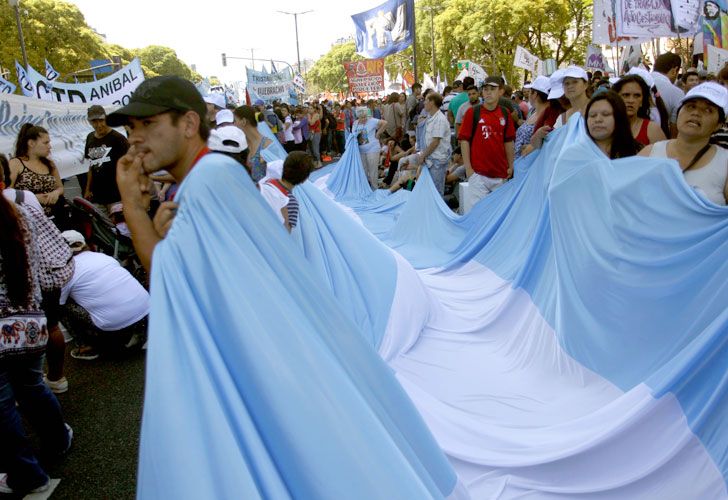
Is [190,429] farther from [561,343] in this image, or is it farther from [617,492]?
[561,343]

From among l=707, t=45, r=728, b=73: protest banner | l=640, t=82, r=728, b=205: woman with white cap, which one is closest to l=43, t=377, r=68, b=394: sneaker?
l=640, t=82, r=728, b=205: woman with white cap

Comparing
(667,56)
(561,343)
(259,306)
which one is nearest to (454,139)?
(667,56)

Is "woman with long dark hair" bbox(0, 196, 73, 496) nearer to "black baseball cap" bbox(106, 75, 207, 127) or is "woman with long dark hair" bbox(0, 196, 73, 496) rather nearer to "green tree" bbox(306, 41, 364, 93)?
"black baseball cap" bbox(106, 75, 207, 127)

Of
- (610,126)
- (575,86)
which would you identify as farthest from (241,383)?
(575,86)

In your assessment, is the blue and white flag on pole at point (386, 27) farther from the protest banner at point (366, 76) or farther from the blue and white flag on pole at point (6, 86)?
the blue and white flag on pole at point (6, 86)

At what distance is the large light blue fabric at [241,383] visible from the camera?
4.52 feet

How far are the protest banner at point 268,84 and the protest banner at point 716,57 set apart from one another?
1301 cm

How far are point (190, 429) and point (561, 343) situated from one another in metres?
3.15

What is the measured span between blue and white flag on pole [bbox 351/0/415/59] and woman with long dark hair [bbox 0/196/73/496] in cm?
1463

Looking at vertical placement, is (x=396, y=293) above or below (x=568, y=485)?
above

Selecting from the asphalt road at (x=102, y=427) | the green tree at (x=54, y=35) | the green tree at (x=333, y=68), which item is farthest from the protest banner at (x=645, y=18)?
the green tree at (x=333, y=68)

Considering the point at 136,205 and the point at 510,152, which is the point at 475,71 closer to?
the point at 510,152

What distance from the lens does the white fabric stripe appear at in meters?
2.75

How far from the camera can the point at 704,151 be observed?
3697mm
